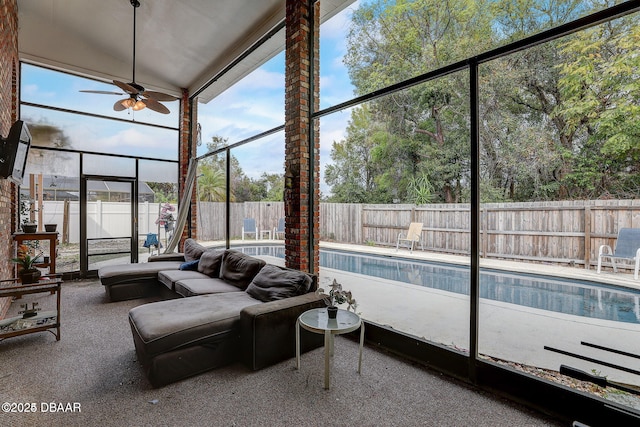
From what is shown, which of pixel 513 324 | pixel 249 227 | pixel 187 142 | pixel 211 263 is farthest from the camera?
pixel 249 227

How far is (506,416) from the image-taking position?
1.93m

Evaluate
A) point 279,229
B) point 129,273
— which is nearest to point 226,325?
point 129,273

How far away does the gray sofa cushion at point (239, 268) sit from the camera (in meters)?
3.68

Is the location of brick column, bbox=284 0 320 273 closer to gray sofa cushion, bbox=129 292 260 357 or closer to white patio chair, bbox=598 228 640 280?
gray sofa cushion, bbox=129 292 260 357

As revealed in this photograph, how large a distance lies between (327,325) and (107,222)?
5.62 metres

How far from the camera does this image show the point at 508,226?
11.8 feet

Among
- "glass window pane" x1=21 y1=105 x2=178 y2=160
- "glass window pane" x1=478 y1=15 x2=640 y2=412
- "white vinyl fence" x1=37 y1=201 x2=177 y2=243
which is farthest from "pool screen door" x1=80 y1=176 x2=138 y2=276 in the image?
"glass window pane" x1=478 y1=15 x2=640 y2=412

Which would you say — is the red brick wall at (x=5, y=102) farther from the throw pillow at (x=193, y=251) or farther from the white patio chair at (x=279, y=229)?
the white patio chair at (x=279, y=229)

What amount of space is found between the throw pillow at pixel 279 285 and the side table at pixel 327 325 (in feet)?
1.35

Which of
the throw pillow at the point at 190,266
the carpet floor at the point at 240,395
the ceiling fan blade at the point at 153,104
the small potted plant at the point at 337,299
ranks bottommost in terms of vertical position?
the carpet floor at the point at 240,395

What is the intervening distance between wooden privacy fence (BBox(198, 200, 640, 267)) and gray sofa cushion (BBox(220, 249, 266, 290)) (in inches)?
96.4

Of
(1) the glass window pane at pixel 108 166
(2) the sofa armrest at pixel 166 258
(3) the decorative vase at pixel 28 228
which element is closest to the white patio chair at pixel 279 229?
(2) the sofa armrest at pixel 166 258

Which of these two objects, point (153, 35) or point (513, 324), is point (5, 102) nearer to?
point (153, 35)

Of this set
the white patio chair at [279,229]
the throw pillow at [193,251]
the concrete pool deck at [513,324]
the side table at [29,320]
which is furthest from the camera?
the white patio chair at [279,229]
